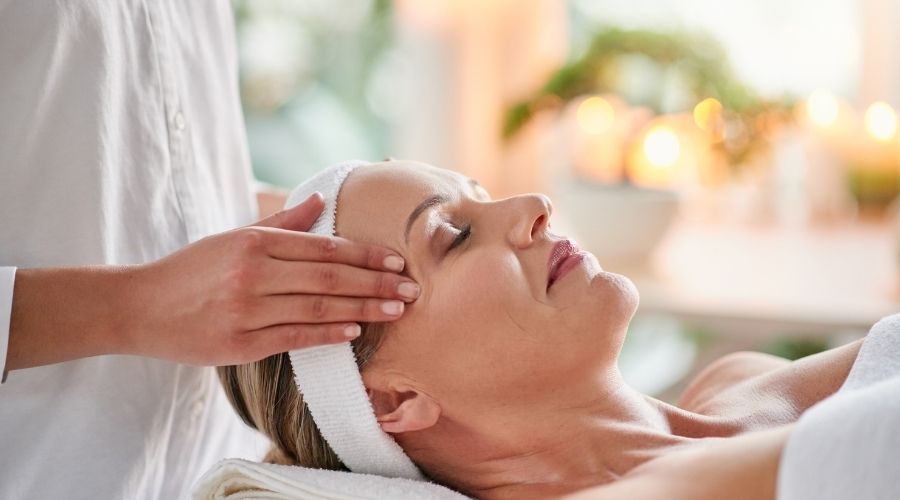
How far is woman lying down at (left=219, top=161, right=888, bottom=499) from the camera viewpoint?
126 cm

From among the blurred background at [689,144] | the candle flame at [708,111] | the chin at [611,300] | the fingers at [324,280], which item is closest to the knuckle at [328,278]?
the fingers at [324,280]

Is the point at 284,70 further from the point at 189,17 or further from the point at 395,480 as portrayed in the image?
the point at 395,480

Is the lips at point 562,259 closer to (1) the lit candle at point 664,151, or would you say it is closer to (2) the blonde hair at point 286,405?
(2) the blonde hair at point 286,405

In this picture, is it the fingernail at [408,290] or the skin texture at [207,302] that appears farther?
the fingernail at [408,290]

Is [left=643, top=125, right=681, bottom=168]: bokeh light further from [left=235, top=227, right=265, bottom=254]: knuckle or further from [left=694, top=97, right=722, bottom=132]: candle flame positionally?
[left=235, top=227, right=265, bottom=254]: knuckle

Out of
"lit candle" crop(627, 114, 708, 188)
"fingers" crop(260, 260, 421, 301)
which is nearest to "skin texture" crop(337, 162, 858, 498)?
"fingers" crop(260, 260, 421, 301)

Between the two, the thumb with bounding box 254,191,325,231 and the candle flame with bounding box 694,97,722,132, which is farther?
the candle flame with bounding box 694,97,722,132

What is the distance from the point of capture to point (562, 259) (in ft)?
4.42

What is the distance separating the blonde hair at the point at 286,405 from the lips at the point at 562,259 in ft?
0.81

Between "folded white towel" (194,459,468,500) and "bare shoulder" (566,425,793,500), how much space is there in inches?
9.4

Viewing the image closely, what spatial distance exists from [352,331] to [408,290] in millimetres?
96

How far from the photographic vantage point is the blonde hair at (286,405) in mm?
1297

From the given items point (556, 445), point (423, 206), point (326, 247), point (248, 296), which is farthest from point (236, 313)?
point (556, 445)

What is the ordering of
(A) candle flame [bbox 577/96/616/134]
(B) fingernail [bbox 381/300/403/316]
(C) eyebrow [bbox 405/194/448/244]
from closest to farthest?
1. (B) fingernail [bbox 381/300/403/316]
2. (C) eyebrow [bbox 405/194/448/244]
3. (A) candle flame [bbox 577/96/616/134]
